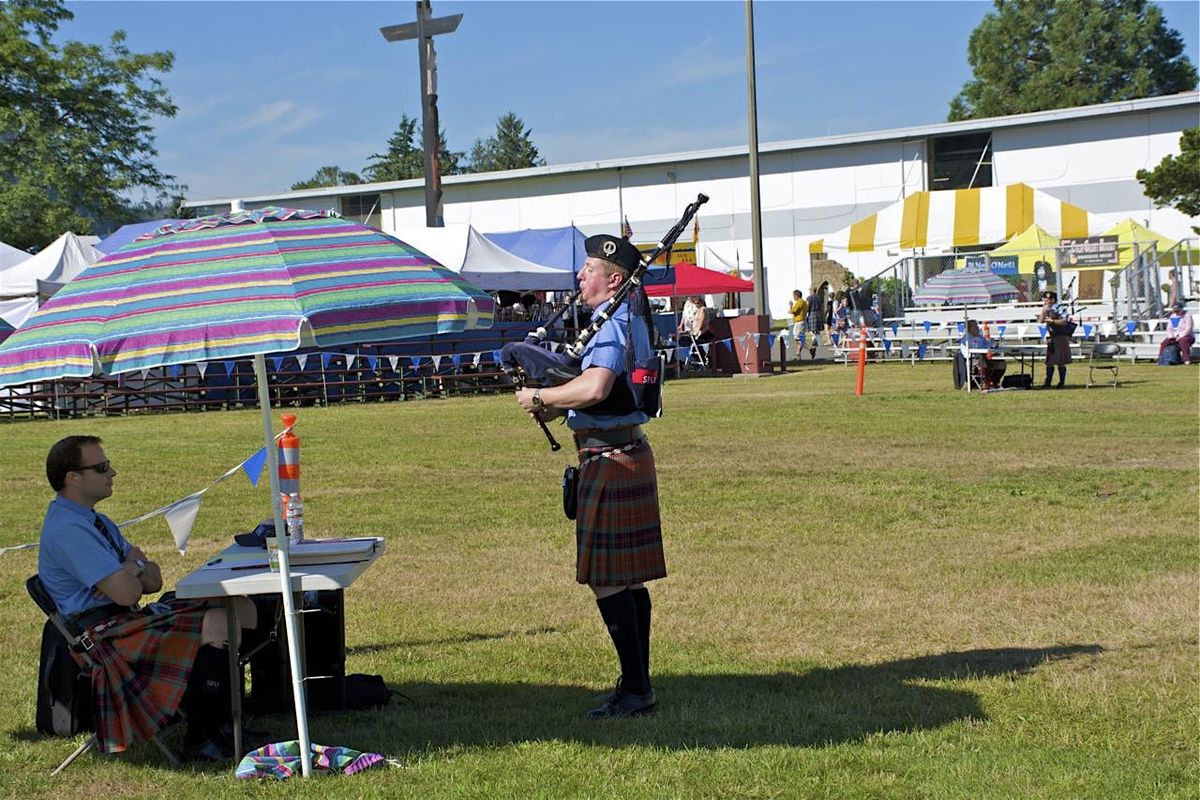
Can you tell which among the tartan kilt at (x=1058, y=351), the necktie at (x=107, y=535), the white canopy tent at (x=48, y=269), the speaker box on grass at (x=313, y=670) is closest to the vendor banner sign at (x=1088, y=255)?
the tartan kilt at (x=1058, y=351)

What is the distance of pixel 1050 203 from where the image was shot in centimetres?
3600

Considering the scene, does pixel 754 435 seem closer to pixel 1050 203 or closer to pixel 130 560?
pixel 130 560

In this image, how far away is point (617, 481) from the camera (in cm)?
579

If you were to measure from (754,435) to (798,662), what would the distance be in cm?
1004

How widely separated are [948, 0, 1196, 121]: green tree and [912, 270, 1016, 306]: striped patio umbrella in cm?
5317

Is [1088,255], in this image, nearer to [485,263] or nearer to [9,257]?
[485,263]

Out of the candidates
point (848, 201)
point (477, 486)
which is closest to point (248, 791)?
point (477, 486)

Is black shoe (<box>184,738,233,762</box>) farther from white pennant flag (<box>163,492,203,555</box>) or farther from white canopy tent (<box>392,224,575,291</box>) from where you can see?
white canopy tent (<box>392,224,575,291</box>)

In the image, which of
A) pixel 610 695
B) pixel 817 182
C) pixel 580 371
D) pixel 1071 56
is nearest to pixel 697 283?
pixel 817 182

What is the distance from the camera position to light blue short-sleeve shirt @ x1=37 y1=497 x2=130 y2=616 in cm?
543

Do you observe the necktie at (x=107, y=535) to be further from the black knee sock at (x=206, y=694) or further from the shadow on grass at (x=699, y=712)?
the shadow on grass at (x=699, y=712)

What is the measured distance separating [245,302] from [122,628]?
57.3 inches

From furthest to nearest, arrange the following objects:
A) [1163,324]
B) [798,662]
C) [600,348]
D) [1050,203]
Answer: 1. [1050,203]
2. [1163,324]
3. [798,662]
4. [600,348]

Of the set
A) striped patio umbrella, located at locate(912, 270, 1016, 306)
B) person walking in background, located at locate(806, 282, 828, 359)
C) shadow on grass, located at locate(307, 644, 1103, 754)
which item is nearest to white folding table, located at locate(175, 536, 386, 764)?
shadow on grass, located at locate(307, 644, 1103, 754)
